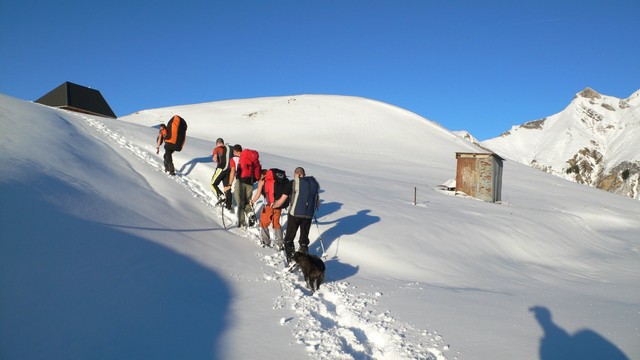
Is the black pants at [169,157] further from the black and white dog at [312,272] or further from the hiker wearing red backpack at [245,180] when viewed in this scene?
the black and white dog at [312,272]

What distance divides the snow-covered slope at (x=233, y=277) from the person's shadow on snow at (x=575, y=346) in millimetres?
30

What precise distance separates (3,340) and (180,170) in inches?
377

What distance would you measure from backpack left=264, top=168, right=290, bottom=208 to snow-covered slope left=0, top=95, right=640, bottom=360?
3.50 feet

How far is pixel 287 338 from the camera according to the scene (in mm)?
4230

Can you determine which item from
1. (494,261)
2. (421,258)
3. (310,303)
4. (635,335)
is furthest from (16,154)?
(494,261)

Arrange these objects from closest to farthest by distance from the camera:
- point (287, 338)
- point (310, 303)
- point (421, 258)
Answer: point (287, 338), point (310, 303), point (421, 258)

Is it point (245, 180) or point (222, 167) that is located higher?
point (222, 167)

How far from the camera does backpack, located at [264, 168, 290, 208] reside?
771cm

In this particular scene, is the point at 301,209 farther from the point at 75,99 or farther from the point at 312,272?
the point at 75,99

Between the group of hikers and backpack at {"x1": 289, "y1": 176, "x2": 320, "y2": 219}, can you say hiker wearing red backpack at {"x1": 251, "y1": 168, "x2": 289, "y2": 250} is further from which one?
backpack at {"x1": 289, "y1": 176, "x2": 320, "y2": 219}

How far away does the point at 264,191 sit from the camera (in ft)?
26.8

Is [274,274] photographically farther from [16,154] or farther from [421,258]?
[16,154]

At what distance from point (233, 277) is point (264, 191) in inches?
102

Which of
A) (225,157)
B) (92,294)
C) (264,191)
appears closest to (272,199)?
(264,191)
